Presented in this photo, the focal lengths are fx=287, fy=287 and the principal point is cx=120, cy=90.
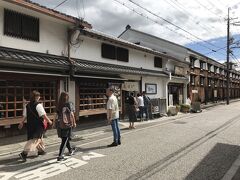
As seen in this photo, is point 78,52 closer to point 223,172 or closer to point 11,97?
point 11,97

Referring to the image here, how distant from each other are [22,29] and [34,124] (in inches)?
196

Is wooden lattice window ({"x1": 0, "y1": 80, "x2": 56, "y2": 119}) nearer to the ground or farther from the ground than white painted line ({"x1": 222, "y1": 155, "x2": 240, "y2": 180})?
farther from the ground

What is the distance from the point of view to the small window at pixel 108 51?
644 inches

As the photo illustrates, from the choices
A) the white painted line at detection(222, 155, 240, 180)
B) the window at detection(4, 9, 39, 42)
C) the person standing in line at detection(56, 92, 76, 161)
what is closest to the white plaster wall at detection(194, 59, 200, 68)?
the window at detection(4, 9, 39, 42)

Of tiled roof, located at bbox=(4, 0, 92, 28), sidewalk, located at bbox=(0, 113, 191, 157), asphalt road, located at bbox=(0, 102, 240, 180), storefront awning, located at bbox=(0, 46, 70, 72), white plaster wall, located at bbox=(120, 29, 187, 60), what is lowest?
asphalt road, located at bbox=(0, 102, 240, 180)

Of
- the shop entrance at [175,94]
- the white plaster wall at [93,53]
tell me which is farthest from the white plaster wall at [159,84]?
the white plaster wall at [93,53]

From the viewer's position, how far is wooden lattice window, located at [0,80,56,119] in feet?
33.6

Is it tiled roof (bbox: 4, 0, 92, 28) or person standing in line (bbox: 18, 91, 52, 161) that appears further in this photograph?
tiled roof (bbox: 4, 0, 92, 28)

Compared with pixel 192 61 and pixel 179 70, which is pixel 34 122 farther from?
pixel 192 61

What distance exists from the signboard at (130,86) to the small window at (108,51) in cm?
204

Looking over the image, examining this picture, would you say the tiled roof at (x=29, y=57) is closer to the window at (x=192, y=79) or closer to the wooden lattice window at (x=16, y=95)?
the wooden lattice window at (x=16, y=95)

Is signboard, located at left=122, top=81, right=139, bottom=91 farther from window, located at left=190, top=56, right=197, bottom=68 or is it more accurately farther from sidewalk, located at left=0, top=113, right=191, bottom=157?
window, located at left=190, top=56, right=197, bottom=68

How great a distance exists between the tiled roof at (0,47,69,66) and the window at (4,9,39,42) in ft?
2.23

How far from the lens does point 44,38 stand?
12109 millimetres
